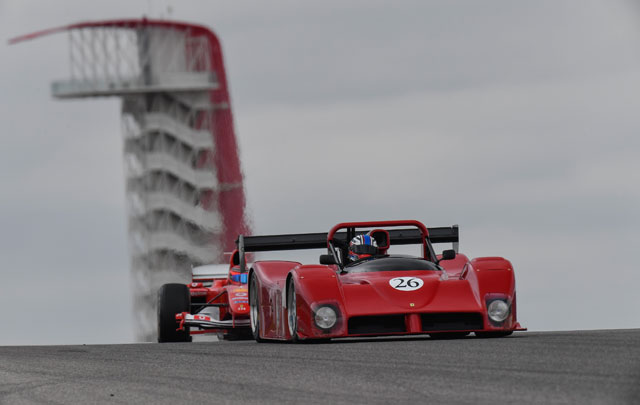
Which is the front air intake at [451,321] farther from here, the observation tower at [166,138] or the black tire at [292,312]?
the observation tower at [166,138]

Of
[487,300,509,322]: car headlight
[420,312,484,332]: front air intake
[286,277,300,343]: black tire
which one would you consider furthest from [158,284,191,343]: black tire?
[487,300,509,322]: car headlight

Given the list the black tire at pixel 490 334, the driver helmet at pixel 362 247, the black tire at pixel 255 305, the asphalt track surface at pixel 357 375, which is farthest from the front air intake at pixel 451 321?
the black tire at pixel 255 305

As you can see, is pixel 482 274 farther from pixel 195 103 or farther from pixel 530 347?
pixel 195 103

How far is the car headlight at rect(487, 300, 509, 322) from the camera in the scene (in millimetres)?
12141

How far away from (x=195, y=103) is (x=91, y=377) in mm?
56111

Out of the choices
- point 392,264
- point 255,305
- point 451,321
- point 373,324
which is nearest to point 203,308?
point 255,305

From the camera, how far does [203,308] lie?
1816cm

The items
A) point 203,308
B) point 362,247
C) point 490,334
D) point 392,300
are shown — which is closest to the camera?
point 392,300

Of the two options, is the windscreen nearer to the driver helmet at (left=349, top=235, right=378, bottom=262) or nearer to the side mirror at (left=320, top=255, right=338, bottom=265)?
the side mirror at (left=320, top=255, right=338, bottom=265)

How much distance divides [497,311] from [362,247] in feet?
7.19

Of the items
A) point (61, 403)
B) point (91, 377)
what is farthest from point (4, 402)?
point (91, 377)

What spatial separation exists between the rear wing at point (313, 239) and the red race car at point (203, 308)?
0.53m

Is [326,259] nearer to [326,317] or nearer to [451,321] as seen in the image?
[326,317]

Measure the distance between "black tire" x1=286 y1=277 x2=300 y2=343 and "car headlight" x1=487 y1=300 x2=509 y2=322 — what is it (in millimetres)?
1771
